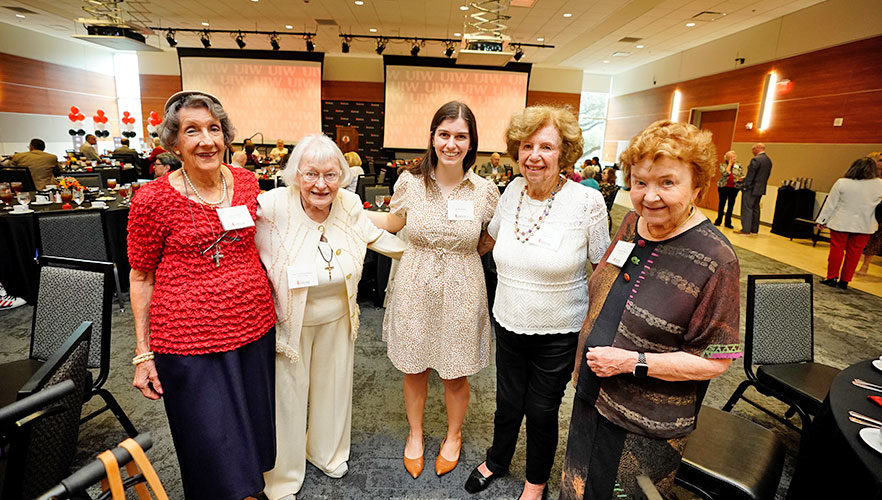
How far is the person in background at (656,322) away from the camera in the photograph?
3.79 feet

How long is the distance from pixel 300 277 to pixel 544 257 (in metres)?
0.91

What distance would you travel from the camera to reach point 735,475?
1484 mm

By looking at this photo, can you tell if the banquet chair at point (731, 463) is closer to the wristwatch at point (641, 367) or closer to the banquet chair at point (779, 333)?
the wristwatch at point (641, 367)

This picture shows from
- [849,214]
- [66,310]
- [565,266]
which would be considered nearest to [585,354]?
[565,266]

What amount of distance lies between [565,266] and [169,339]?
138 cm

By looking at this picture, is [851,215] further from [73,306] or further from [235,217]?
[73,306]

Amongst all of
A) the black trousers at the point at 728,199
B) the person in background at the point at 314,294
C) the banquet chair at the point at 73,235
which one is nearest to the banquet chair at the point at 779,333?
the person in background at the point at 314,294

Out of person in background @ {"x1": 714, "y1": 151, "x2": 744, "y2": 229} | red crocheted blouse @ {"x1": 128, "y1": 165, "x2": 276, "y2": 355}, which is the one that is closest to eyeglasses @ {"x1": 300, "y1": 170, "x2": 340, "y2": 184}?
red crocheted blouse @ {"x1": 128, "y1": 165, "x2": 276, "y2": 355}

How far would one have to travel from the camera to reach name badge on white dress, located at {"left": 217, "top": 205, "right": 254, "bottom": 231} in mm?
1449

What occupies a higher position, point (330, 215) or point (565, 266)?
point (330, 215)

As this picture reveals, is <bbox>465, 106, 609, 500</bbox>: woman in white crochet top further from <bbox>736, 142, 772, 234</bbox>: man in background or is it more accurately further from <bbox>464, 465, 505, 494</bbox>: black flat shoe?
<bbox>736, 142, 772, 234</bbox>: man in background

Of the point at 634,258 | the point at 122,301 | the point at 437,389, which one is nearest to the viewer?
the point at 634,258

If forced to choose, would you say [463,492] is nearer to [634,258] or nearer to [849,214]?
[634,258]

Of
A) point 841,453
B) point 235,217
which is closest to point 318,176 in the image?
point 235,217
